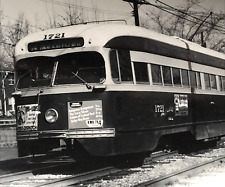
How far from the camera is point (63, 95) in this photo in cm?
787

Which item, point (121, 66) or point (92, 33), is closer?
point (92, 33)

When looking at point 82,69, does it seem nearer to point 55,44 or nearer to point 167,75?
point 55,44

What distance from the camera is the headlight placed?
25.7 ft

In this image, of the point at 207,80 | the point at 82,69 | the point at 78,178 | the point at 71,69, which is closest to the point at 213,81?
the point at 207,80

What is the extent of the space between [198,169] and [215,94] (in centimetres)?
379

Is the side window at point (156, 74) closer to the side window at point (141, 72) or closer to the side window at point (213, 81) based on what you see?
the side window at point (141, 72)

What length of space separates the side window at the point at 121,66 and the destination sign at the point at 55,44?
2.17 feet

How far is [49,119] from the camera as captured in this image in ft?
25.8

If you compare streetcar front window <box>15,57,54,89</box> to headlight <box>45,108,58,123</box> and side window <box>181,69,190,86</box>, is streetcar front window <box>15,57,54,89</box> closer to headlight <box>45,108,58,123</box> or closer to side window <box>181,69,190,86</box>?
headlight <box>45,108,58,123</box>

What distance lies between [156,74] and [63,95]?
2.17 metres

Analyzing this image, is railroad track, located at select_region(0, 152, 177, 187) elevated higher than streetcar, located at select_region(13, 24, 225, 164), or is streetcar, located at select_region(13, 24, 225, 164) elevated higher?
streetcar, located at select_region(13, 24, 225, 164)

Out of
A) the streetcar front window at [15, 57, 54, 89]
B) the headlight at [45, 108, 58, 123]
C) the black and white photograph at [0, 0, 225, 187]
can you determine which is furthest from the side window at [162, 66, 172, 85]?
the headlight at [45, 108, 58, 123]

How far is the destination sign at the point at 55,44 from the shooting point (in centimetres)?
799

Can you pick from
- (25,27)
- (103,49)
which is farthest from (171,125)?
(25,27)
